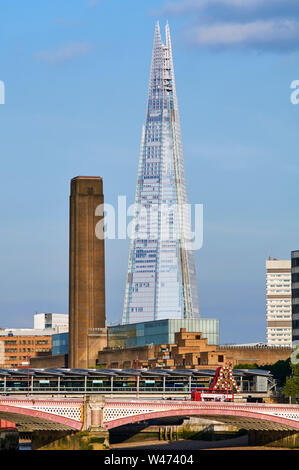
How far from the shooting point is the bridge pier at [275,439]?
17625 cm

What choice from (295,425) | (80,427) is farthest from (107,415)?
(295,425)

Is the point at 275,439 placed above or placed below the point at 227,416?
below

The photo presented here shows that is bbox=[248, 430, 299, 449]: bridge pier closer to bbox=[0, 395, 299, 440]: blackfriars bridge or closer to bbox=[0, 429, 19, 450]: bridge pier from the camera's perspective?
bbox=[0, 395, 299, 440]: blackfriars bridge

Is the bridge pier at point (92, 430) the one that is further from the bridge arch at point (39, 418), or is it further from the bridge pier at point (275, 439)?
the bridge pier at point (275, 439)

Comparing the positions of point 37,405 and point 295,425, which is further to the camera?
point 295,425

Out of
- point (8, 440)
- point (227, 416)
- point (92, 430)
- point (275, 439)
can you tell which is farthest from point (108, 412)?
point (8, 440)

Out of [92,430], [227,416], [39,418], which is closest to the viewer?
[92,430]

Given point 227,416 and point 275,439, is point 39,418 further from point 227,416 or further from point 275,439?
point 275,439

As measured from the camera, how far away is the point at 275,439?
596 feet

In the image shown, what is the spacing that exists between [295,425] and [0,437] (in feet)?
161

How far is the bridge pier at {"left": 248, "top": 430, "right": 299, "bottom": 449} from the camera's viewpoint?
17625 cm

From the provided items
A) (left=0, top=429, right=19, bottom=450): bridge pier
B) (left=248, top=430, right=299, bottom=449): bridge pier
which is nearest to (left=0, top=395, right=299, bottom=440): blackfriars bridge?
(left=248, top=430, right=299, bottom=449): bridge pier
